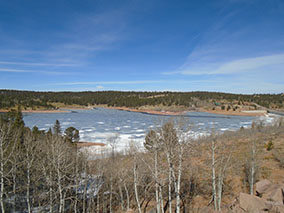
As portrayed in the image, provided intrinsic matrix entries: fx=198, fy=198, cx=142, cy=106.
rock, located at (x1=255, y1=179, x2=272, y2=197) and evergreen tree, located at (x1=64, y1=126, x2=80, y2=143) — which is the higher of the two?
evergreen tree, located at (x1=64, y1=126, x2=80, y2=143)

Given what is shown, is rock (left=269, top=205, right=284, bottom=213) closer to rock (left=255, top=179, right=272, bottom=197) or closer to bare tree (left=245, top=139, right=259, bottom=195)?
rock (left=255, top=179, right=272, bottom=197)

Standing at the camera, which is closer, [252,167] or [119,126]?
[252,167]

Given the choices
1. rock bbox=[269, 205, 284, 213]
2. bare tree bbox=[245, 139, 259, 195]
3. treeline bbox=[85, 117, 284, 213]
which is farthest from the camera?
treeline bbox=[85, 117, 284, 213]

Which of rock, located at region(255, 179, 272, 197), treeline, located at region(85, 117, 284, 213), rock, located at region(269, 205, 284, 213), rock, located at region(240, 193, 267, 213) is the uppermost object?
rock, located at region(269, 205, 284, 213)

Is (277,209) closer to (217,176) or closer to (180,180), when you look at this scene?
(217,176)

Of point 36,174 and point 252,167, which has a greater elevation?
point 252,167

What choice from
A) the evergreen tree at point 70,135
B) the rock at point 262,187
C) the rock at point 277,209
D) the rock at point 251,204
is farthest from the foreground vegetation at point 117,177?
the rock at point 277,209

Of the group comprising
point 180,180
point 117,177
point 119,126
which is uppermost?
point 119,126

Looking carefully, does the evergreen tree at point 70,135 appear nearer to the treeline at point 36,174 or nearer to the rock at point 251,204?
the treeline at point 36,174

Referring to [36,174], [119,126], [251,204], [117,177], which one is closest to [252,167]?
[251,204]

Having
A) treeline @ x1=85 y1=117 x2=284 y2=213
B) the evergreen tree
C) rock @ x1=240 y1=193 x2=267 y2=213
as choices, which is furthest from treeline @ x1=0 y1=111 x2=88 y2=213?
rock @ x1=240 y1=193 x2=267 y2=213

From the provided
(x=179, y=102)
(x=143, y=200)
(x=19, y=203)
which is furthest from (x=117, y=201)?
(x=179, y=102)

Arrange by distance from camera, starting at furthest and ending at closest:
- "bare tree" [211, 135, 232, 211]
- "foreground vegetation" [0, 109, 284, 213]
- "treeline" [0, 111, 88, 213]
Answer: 1. "foreground vegetation" [0, 109, 284, 213]
2. "treeline" [0, 111, 88, 213]
3. "bare tree" [211, 135, 232, 211]

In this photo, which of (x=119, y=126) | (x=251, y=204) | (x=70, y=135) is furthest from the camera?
(x=119, y=126)
